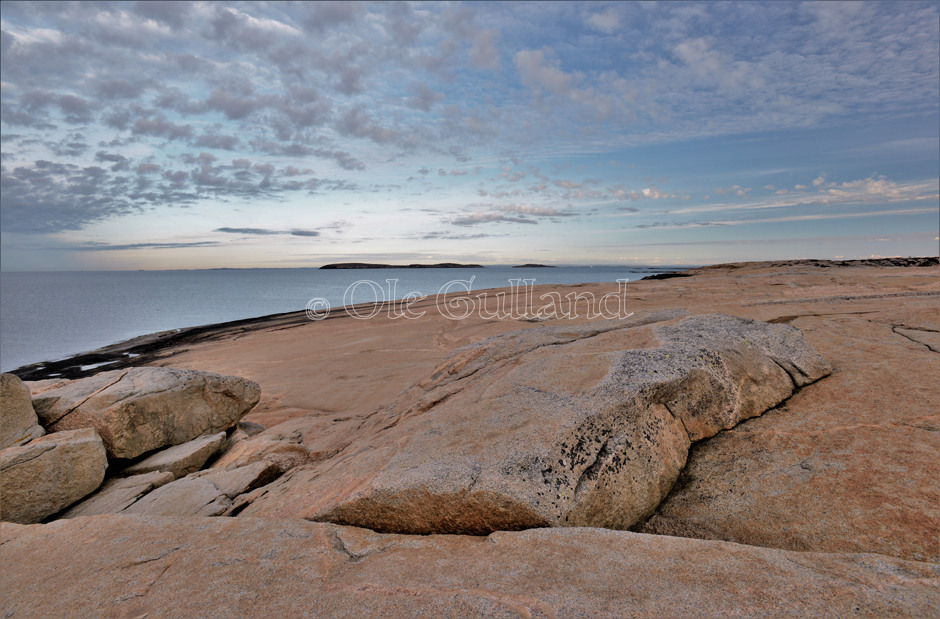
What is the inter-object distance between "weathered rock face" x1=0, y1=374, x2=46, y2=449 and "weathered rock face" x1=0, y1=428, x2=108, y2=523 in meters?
0.64

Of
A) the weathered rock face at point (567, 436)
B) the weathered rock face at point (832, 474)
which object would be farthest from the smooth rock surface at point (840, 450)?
the weathered rock face at point (567, 436)

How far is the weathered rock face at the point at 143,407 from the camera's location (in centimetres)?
559

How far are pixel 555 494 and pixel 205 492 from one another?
12.1ft

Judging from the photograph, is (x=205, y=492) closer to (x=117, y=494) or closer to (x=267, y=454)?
(x=267, y=454)

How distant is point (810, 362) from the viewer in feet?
13.3

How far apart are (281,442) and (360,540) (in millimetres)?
3659

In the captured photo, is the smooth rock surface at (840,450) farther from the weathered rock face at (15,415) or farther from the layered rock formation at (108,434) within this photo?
the weathered rock face at (15,415)

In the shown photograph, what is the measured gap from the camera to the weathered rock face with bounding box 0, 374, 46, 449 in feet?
16.6

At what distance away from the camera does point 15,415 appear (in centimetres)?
519

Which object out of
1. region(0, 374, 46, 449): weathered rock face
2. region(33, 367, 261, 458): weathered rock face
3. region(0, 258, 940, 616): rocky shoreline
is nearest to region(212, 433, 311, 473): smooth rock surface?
region(0, 258, 940, 616): rocky shoreline

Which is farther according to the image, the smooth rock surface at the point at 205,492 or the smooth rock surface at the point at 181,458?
the smooth rock surface at the point at 181,458

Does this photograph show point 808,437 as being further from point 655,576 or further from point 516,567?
point 516,567

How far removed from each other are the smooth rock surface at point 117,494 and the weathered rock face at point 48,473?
0.12 m

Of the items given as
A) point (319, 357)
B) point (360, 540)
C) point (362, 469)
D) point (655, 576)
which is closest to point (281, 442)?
point (362, 469)
